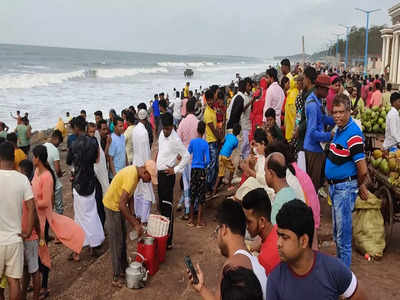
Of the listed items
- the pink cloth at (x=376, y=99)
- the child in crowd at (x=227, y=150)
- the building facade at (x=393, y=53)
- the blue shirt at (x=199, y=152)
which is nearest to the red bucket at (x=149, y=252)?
the blue shirt at (x=199, y=152)

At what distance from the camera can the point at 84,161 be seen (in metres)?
5.80

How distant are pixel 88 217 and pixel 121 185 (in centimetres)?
157

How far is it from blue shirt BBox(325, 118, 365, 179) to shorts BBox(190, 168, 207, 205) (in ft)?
8.97

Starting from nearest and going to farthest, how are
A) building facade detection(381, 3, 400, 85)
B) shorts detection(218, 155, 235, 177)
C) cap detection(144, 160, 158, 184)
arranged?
cap detection(144, 160, 158, 184) < shorts detection(218, 155, 235, 177) < building facade detection(381, 3, 400, 85)

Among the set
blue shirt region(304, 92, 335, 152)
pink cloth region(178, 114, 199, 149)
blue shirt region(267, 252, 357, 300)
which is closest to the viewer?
blue shirt region(267, 252, 357, 300)

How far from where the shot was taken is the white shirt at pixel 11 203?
13.0ft

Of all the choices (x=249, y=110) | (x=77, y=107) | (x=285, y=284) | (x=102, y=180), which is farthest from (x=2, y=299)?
(x=77, y=107)

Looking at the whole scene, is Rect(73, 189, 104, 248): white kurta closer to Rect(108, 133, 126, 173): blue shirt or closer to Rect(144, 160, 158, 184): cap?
Rect(108, 133, 126, 173): blue shirt

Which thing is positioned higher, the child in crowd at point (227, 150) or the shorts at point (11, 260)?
the child in crowd at point (227, 150)

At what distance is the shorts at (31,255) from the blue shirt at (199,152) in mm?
2902

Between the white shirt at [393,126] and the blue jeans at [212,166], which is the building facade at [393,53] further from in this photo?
the blue jeans at [212,166]

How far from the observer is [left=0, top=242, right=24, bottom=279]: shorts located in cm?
400

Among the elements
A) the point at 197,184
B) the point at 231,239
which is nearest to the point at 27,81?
the point at 197,184

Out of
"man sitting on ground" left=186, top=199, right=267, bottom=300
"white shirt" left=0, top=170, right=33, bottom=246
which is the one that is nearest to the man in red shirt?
"man sitting on ground" left=186, top=199, right=267, bottom=300
